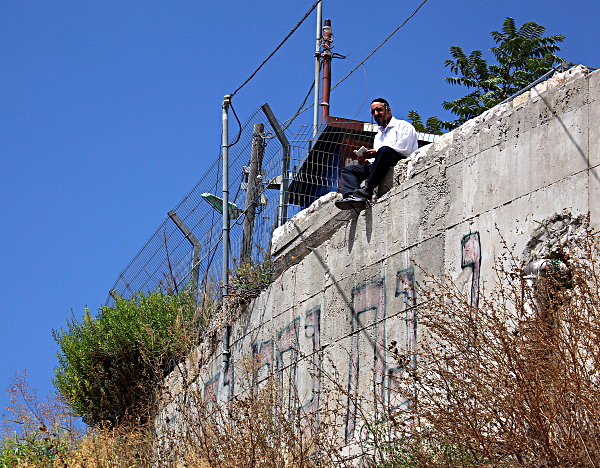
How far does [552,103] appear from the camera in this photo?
18.6ft

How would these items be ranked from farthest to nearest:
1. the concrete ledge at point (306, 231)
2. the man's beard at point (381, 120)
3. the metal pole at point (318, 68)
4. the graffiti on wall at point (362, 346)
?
1. the metal pole at point (318, 68)
2. the concrete ledge at point (306, 231)
3. the man's beard at point (381, 120)
4. the graffiti on wall at point (362, 346)

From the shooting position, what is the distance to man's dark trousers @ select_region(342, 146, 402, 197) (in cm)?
721

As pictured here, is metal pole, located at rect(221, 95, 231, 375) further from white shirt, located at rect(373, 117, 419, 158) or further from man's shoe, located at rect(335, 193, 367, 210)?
white shirt, located at rect(373, 117, 419, 158)

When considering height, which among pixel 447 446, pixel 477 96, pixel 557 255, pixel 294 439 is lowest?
pixel 447 446

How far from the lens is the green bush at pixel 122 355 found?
34.1 ft

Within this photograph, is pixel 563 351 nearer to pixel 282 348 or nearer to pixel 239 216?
pixel 282 348

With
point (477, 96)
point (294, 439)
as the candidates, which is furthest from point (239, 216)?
point (477, 96)

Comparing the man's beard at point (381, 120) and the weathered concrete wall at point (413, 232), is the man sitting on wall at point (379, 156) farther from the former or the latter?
the weathered concrete wall at point (413, 232)

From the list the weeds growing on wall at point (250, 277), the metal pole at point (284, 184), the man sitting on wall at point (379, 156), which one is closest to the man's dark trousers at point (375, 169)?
the man sitting on wall at point (379, 156)

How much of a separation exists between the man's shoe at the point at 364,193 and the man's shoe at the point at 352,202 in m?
0.02

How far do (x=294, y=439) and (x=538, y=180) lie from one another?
225cm

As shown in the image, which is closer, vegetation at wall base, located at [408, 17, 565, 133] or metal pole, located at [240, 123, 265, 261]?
metal pole, located at [240, 123, 265, 261]

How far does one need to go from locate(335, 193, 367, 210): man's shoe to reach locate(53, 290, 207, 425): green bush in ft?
10.6

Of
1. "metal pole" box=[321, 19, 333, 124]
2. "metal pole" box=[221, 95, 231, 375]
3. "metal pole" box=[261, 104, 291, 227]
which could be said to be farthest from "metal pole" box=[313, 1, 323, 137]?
"metal pole" box=[261, 104, 291, 227]
